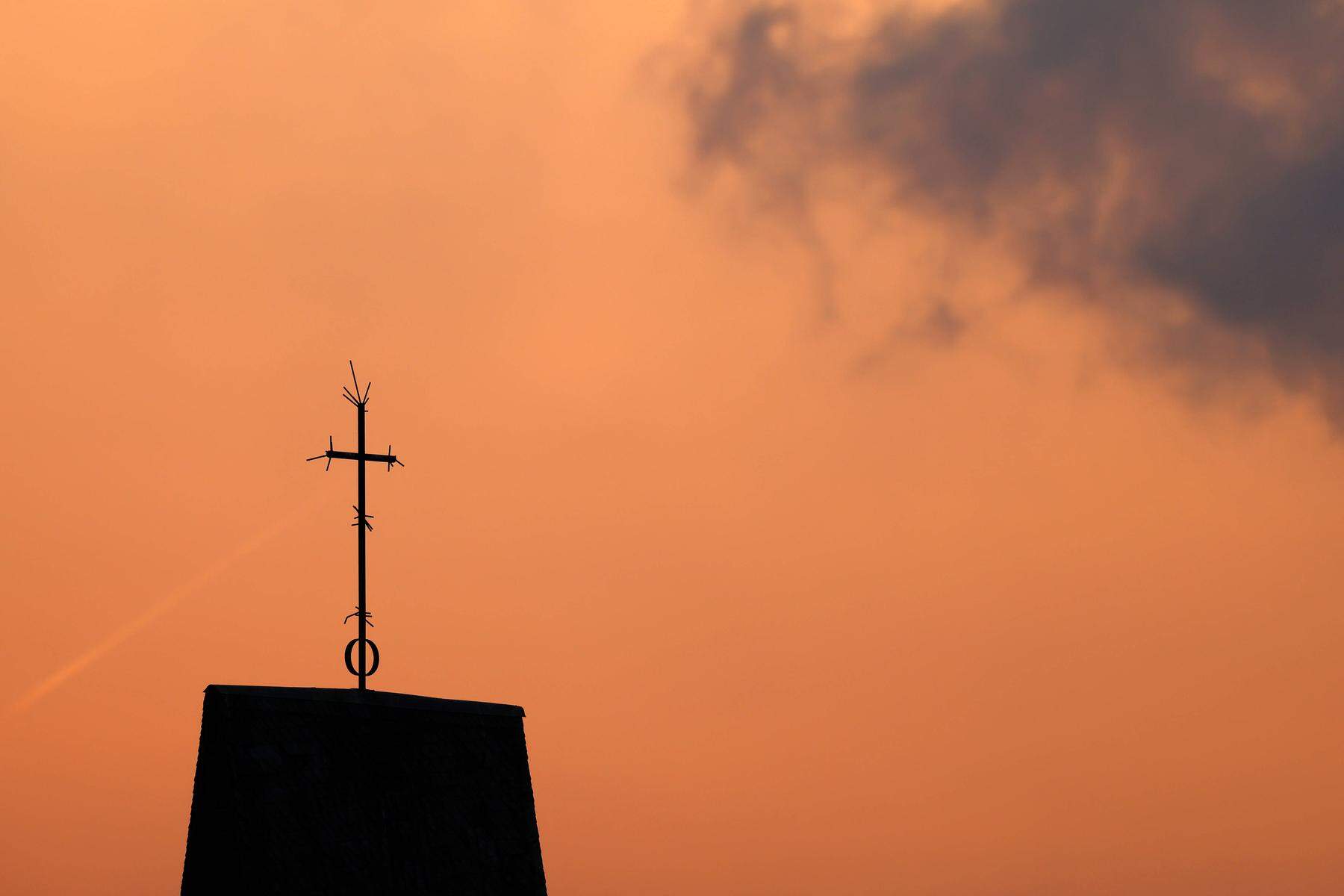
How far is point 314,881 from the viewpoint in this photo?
26.2m

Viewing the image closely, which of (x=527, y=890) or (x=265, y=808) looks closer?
(x=265, y=808)

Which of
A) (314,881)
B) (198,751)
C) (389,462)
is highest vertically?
(389,462)

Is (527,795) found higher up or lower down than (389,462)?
lower down

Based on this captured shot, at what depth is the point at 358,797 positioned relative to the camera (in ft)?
89.8

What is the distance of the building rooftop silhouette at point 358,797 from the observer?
26312 mm

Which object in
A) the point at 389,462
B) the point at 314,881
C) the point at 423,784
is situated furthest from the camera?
the point at 389,462

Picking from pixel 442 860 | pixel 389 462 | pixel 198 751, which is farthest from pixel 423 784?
pixel 389 462

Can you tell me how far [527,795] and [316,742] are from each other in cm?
323

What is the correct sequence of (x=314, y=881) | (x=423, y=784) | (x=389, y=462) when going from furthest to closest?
1. (x=389, y=462)
2. (x=423, y=784)
3. (x=314, y=881)

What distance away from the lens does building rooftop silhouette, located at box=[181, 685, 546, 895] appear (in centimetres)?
2631

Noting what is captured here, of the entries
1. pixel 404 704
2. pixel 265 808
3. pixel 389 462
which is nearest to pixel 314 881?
pixel 265 808

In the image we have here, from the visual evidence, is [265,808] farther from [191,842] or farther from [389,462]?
[389,462]

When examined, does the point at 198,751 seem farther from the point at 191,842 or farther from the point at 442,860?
the point at 442,860

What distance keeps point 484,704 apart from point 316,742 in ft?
9.24
